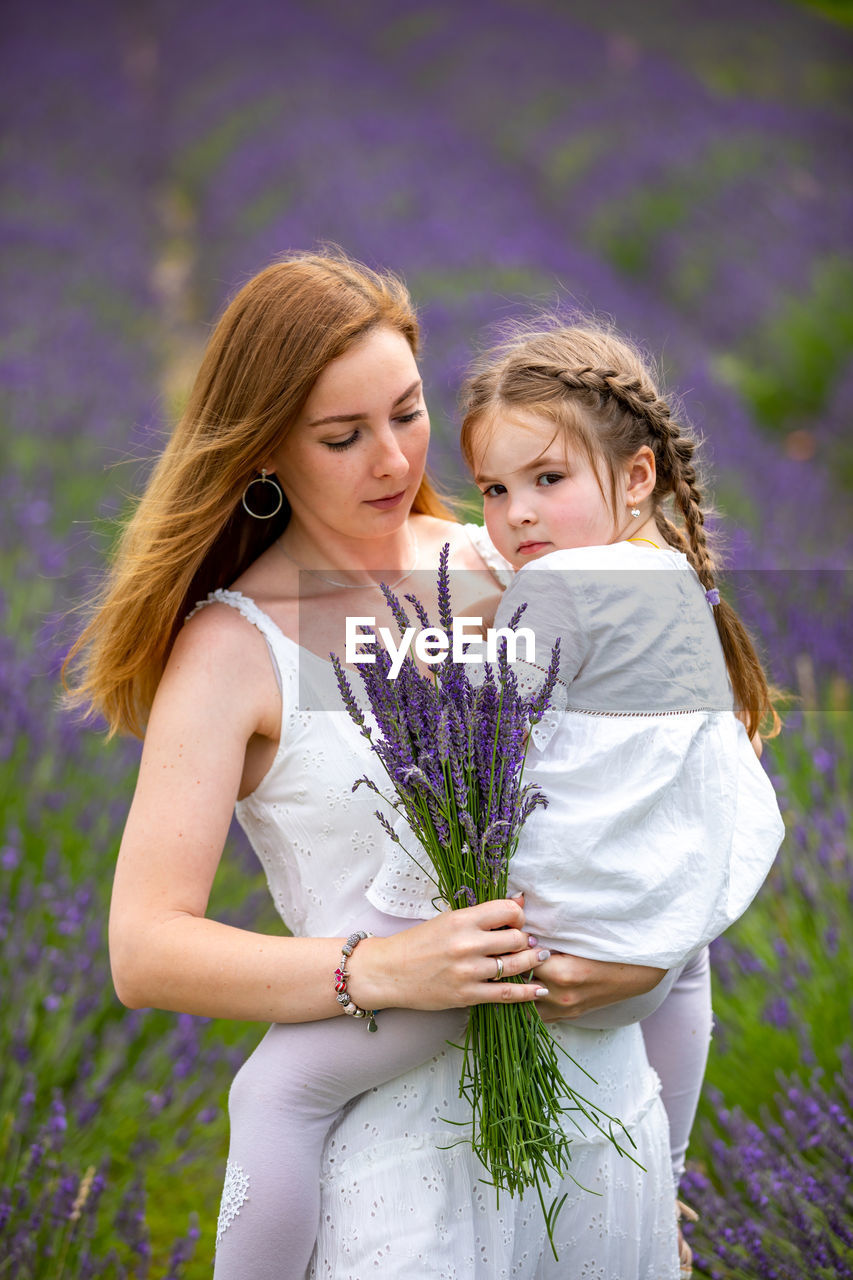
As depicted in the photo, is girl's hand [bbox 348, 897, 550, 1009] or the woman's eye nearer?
girl's hand [bbox 348, 897, 550, 1009]

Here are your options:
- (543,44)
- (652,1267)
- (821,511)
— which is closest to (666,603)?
(652,1267)

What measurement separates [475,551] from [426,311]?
384 cm

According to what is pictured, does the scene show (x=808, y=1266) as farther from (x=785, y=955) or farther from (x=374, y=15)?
(x=374, y=15)

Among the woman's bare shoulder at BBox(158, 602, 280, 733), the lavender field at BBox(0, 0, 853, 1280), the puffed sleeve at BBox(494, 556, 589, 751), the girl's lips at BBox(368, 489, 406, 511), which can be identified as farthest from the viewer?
the lavender field at BBox(0, 0, 853, 1280)

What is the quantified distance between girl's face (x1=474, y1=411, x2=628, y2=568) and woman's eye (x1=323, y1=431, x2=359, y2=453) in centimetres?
19

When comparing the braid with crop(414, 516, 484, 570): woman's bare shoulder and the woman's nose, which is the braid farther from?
crop(414, 516, 484, 570): woman's bare shoulder

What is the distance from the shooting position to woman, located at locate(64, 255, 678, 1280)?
4.50ft

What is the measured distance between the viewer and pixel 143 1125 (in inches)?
85.7

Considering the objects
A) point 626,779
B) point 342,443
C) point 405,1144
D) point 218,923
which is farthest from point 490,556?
point 405,1144

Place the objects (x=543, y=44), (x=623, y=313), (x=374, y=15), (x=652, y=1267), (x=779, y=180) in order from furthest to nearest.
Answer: (x=374, y=15), (x=543, y=44), (x=779, y=180), (x=623, y=313), (x=652, y=1267)

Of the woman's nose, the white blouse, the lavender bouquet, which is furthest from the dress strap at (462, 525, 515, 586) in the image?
the lavender bouquet

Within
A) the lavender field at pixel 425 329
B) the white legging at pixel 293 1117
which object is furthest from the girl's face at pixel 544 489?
the white legging at pixel 293 1117

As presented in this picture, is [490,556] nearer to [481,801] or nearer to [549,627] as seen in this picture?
[549,627]

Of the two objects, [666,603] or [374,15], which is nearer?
[666,603]
